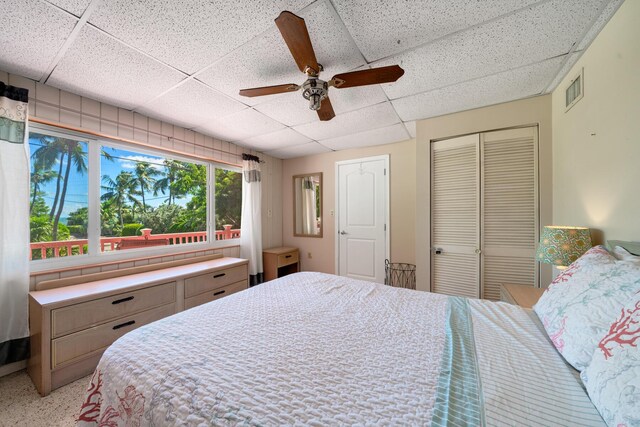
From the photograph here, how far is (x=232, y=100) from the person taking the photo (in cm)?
216

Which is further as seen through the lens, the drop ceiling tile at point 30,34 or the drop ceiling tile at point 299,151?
the drop ceiling tile at point 299,151

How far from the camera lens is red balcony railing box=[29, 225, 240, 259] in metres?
1.97

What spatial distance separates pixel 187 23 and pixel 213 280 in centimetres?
236

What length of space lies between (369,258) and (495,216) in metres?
1.78

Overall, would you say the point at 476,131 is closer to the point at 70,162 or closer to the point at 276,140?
the point at 276,140

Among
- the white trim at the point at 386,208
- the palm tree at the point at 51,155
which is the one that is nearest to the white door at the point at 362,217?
the white trim at the point at 386,208

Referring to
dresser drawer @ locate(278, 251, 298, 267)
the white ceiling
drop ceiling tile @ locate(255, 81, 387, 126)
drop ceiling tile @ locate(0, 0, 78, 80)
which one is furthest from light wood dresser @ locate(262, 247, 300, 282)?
drop ceiling tile @ locate(0, 0, 78, 80)

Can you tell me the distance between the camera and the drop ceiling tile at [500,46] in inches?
50.4

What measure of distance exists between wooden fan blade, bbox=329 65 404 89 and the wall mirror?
2.58 metres

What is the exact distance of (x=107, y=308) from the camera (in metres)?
1.85

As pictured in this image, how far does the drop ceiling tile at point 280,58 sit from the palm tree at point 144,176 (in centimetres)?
146

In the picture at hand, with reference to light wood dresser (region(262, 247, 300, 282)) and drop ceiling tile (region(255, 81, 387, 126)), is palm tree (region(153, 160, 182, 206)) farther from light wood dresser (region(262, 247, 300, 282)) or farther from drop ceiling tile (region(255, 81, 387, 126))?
light wood dresser (region(262, 247, 300, 282))

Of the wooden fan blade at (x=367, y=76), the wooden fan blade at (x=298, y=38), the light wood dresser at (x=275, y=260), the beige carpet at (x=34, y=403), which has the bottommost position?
the beige carpet at (x=34, y=403)

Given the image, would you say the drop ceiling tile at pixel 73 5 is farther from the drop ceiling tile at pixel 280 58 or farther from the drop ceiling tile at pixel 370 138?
the drop ceiling tile at pixel 370 138
